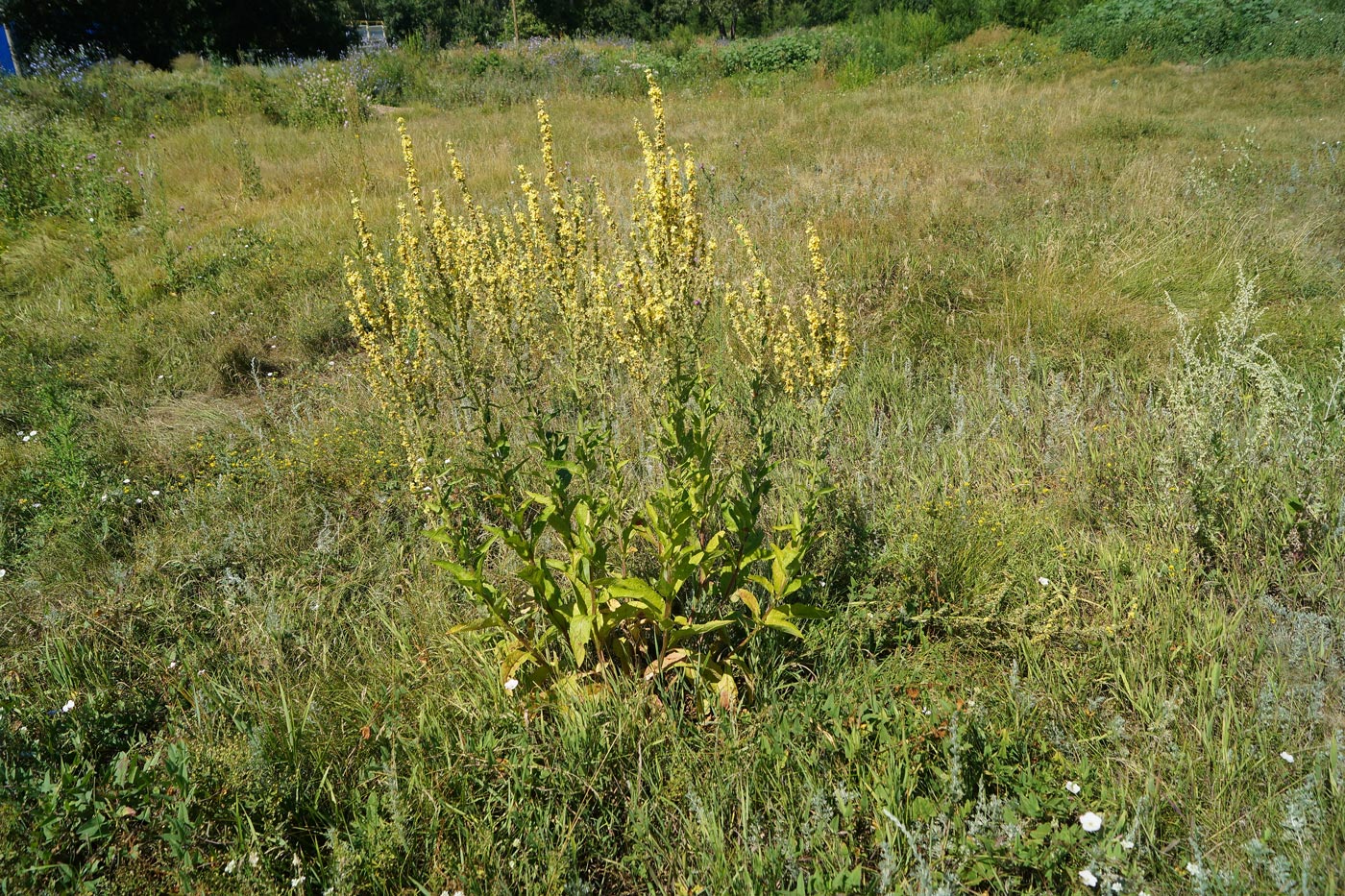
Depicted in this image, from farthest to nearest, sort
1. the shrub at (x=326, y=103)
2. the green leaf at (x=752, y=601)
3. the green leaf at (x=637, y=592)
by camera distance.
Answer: the shrub at (x=326, y=103), the green leaf at (x=752, y=601), the green leaf at (x=637, y=592)

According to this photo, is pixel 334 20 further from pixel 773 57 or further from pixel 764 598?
pixel 764 598

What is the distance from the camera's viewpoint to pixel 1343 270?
5.12 meters

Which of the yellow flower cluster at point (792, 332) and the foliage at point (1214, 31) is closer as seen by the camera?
the yellow flower cluster at point (792, 332)

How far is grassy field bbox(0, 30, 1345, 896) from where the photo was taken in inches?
76.4

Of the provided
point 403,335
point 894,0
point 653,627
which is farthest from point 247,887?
point 894,0

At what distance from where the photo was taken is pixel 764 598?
2783 millimetres

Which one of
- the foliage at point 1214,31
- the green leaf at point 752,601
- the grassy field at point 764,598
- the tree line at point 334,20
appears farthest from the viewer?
the tree line at point 334,20

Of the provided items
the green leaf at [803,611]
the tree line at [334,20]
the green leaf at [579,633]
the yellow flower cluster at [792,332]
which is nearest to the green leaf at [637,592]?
the green leaf at [579,633]

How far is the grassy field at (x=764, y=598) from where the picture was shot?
194cm

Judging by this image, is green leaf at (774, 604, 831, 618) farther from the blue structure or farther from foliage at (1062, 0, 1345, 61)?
the blue structure

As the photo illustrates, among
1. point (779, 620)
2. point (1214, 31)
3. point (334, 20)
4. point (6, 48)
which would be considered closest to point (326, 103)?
point (779, 620)

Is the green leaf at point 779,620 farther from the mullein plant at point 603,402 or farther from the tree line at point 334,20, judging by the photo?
the tree line at point 334,20

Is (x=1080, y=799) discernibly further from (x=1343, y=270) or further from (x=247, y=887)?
(x=1343, y=270)

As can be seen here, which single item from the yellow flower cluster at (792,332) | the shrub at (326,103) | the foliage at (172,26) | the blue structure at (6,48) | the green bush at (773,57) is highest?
the foliage at (172,26)
